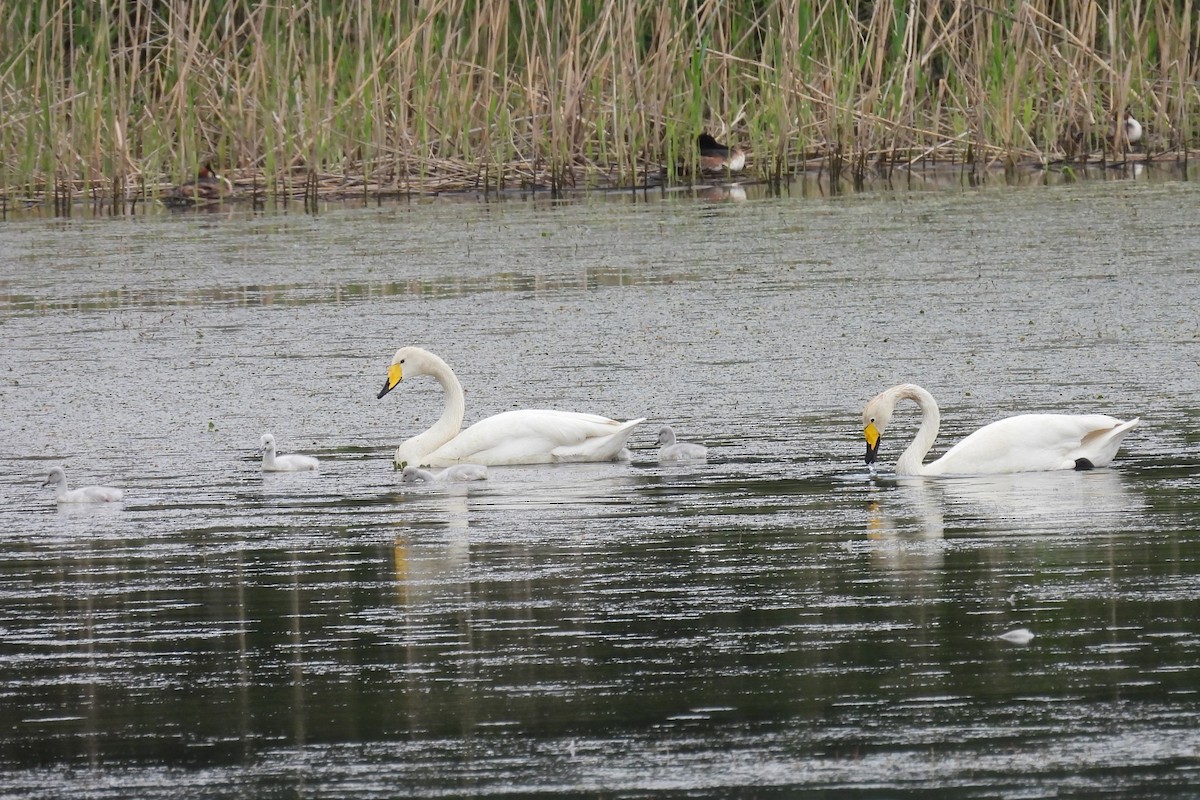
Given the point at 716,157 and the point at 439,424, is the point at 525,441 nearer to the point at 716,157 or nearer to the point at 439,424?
the point at 439,424

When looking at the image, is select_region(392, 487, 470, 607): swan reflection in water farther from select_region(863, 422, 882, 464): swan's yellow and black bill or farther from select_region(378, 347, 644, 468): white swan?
select_region(863, 422, 882, 464): swan's yellow and black bill

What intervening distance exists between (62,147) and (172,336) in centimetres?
779

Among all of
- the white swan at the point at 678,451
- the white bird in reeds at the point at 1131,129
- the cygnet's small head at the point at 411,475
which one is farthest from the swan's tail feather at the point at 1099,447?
the white bird in reeds at the point at 1131,129

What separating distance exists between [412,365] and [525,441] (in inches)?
43.9

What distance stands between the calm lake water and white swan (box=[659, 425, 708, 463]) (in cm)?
12

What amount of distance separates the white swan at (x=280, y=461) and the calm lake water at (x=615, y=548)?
0.11 m

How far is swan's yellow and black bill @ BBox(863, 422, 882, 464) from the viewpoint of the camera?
26.6ft

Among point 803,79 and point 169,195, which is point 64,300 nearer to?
point 169,195

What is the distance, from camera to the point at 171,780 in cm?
427

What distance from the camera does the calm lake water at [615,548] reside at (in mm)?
4367

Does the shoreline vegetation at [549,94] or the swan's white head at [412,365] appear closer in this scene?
the swan's white head at [412,365]

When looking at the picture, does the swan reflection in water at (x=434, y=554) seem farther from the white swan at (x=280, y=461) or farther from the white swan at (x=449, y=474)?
the white swan at (x=280, y=461)

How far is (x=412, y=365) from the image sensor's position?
9.68 meters

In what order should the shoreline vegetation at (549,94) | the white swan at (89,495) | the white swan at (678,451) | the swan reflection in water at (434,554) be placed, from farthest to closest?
1. the shoreline vegetation at (549,94)
2. the white swan at (678,451)
3. the white swan at (89,495)
4. the swan reflection in water at (434,554)
